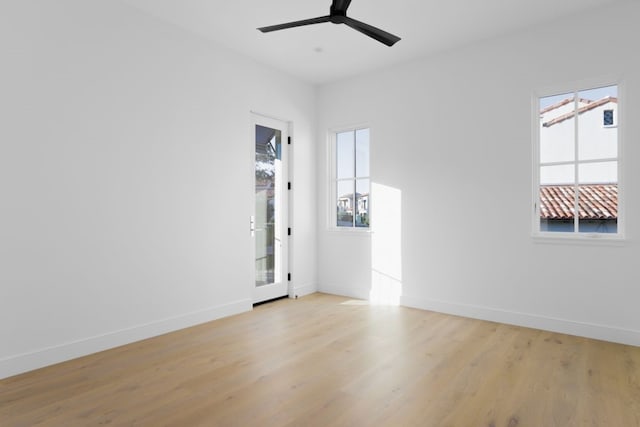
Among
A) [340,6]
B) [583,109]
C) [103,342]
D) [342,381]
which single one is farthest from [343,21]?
[103,342]

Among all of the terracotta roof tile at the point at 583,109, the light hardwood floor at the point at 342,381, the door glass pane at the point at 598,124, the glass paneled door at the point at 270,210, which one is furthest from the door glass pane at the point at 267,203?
the door glass pane at the point at 598,124

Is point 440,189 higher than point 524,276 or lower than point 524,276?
higher

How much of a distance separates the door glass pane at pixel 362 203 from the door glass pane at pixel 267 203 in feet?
3.55

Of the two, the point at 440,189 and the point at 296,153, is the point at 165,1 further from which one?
the point at 440,189

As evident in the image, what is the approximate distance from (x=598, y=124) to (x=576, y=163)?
393 mm

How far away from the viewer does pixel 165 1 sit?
3.33m

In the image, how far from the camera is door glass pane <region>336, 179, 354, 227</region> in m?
5.32

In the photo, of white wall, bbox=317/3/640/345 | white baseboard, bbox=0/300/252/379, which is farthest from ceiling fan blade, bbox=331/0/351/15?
white baseboard, bbox=0/300/252/379

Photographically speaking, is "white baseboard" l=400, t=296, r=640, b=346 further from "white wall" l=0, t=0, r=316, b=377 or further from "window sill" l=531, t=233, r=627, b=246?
"white wall" l=0, t=0, r=316, b=377

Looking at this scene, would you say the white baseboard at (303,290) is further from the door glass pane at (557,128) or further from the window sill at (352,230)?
the door glass pane at (557,128)

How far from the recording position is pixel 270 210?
4.98 metres

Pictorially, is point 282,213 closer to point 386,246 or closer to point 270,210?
point 270,210

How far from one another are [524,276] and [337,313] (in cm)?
203

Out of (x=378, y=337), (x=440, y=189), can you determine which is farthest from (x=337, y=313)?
(x=440, y=189)
